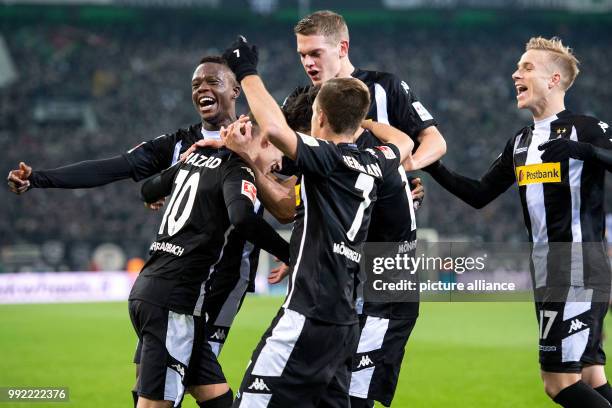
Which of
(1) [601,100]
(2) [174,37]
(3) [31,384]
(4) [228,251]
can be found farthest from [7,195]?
(4) [228,251]

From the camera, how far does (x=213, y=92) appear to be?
597cm

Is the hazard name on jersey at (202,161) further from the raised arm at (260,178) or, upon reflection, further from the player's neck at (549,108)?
the player's neck at (549,108)

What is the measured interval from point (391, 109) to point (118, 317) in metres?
15.5

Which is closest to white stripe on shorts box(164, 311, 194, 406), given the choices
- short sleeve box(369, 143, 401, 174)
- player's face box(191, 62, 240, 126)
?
player's face box(191, 62, 240, 126)

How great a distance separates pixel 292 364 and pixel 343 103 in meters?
1.36

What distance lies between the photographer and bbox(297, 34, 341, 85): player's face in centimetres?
562

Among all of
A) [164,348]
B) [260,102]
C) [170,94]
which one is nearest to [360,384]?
[164,348]

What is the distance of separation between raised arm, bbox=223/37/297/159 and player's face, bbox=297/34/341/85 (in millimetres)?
1207

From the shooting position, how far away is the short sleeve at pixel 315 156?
4.18m

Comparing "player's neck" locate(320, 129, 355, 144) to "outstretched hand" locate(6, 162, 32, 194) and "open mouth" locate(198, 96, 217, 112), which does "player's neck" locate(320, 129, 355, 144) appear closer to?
"open mouth" locate(198, 96, 217, 112)

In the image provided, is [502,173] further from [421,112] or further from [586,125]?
[421,112]

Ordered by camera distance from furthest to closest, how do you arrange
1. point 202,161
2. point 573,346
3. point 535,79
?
point 535,79 → point 573,346 → point 202,161

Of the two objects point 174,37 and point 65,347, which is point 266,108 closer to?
point 65,347

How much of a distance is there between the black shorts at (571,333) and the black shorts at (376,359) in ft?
3.55
